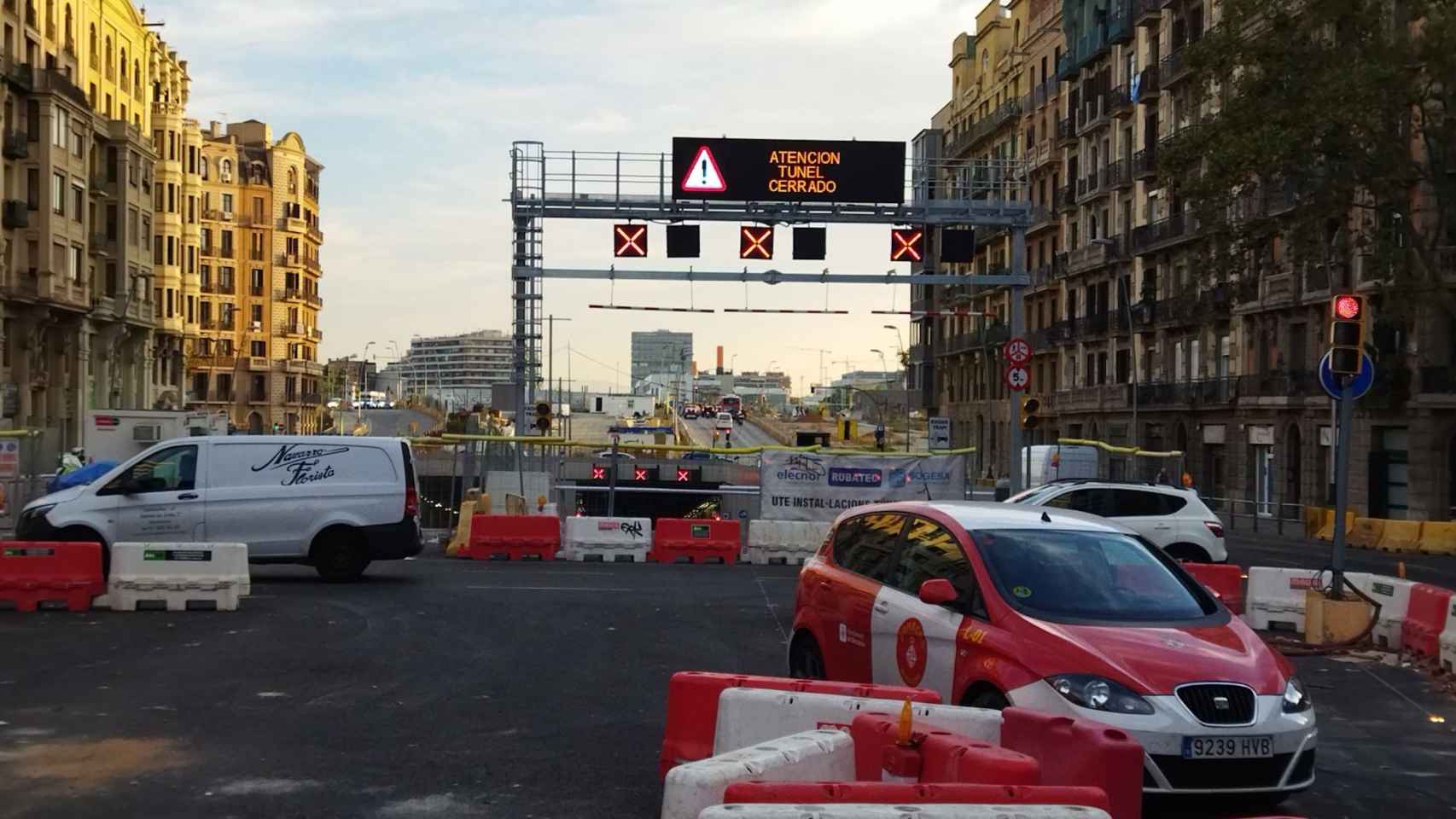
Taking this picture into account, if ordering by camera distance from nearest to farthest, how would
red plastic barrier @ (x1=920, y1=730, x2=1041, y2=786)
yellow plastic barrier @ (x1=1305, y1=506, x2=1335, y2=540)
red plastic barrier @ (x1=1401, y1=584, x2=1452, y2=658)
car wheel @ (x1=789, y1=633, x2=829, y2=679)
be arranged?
red plastic barrier @ (x1=920, y1=730, x2=1041, y2=786), car wheel @ (x1=789, y1=633, x2=829, y2=679), red plastic barrier @ (x1=1401, y1=584, x2=1452, y2=658), yellow plastic barrier @ (x1=1305, y1=506, x2=1335, y2=540)

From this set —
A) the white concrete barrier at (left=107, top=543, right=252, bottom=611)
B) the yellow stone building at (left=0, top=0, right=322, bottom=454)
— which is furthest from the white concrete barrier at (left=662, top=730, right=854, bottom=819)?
the yellow stone building at (left=0, top=0, right=322, bottom=454)

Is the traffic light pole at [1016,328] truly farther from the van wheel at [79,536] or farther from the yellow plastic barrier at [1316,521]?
the van wheel at [79,536]

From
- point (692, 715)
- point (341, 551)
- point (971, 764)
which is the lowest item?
point (341, 551)

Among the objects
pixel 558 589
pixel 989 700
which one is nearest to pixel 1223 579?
pixel 558 589

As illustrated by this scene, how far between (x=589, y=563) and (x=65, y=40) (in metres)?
48.9

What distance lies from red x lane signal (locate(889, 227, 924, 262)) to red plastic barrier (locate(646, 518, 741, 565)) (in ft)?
34.7

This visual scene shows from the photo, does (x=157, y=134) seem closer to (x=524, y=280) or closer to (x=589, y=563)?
(x=524, y=280)

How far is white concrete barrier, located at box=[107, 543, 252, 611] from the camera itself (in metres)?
16.6

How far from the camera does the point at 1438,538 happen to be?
36.8 metres

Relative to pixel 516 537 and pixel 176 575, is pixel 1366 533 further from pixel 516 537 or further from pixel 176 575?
pixel 176 575

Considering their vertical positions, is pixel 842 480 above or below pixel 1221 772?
above

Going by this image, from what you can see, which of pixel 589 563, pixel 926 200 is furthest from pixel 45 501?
pixel 926 200

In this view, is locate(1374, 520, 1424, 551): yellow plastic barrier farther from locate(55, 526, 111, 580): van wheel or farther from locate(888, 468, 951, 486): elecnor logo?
locate(55, 526, 111, 580): van wheel

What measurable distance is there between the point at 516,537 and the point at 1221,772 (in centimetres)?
1905
